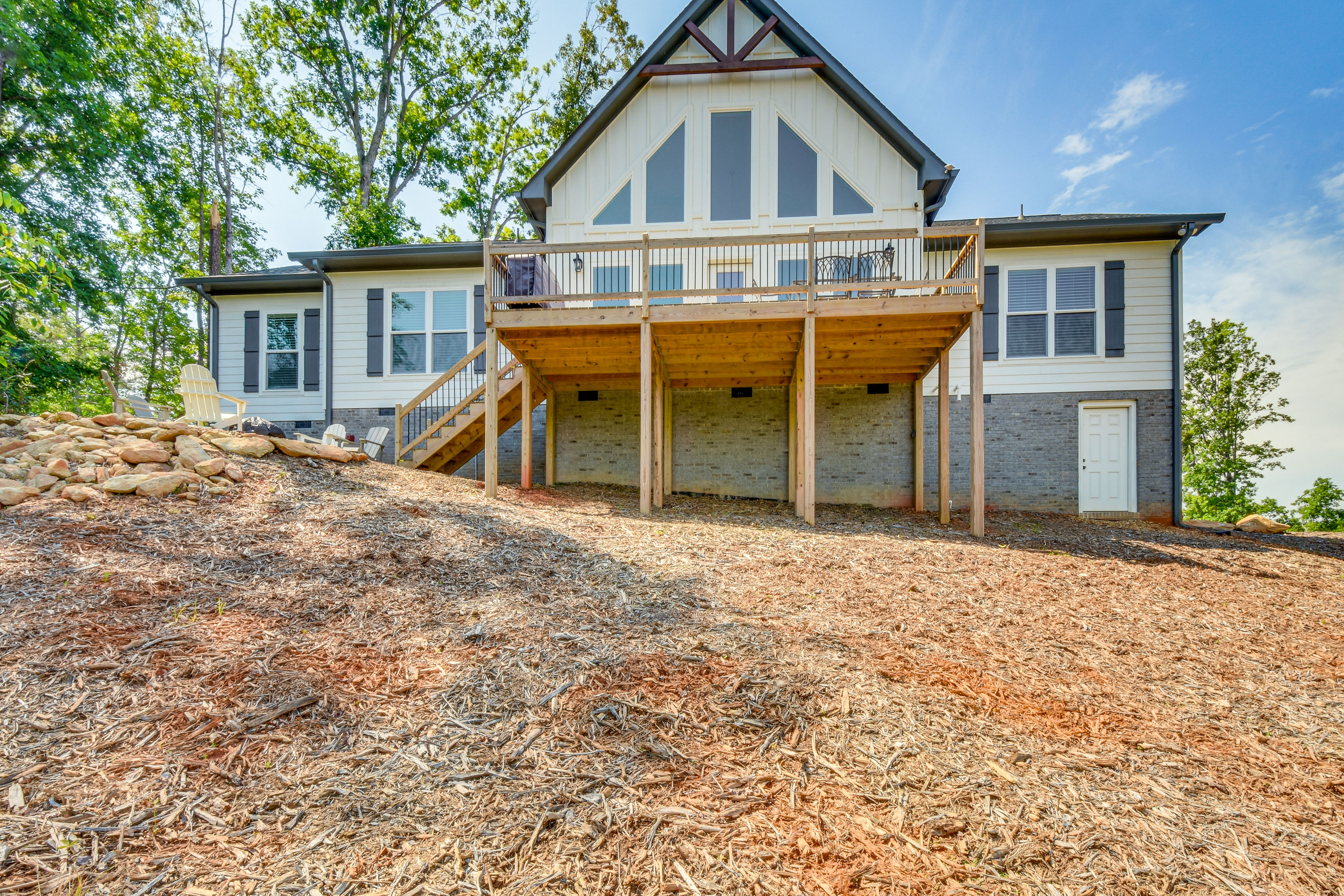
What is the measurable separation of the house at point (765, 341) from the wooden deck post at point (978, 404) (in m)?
1.43

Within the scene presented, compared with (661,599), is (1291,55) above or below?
above

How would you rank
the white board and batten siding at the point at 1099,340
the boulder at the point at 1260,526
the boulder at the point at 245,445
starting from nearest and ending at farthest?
the boulder at the point at 245,445, the white board and batten siding at the point at 1099,340, the boulder at the point at 1260,526

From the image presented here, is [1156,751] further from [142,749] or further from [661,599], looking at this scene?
[142,749]

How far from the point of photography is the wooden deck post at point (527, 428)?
862cm

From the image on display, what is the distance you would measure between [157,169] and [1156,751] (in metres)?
24.6

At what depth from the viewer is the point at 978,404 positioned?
6.93 meters

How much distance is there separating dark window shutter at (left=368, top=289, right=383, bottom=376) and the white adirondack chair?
3.20 metres

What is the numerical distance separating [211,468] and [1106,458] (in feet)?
43.4

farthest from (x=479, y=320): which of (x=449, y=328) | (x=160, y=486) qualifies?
(x=160, y=486)

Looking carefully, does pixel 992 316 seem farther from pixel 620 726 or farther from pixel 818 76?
pixel 620 726

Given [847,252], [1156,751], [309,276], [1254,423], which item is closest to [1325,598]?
[1156,751]

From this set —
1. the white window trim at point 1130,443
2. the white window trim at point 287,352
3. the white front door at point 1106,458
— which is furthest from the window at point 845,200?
the white window trim at point 287,352

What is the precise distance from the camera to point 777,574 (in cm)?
448

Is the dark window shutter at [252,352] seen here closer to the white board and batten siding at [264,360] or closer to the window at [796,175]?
the white board and batten siding at [264,360]
